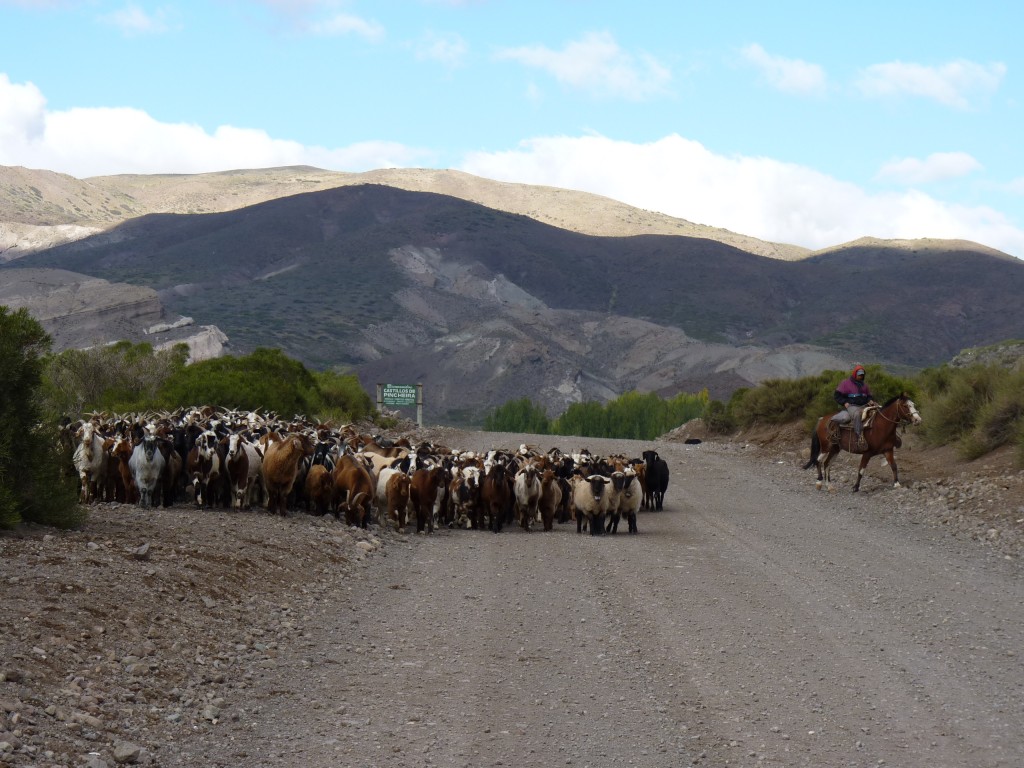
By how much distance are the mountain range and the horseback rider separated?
268ft

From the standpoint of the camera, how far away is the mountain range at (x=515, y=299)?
121188 mm

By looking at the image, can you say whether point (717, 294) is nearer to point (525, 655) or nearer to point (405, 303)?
point (405, 303)

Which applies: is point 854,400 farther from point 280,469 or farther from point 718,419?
point 718,419

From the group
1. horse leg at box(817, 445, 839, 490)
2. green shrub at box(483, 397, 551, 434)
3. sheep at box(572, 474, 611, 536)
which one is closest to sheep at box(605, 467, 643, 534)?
sheep at box(572, 474, 611, 536)

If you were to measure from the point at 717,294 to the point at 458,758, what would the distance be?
6601 inches

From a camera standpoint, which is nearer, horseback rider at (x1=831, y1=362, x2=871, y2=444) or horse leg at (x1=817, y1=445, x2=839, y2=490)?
horseback rider at (x1=831, y1=362, x2=871, y2=444)

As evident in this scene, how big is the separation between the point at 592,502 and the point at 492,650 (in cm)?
858

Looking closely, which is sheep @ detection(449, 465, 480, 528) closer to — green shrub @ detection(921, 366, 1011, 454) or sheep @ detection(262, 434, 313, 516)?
sheep @ detection(262, 434, 313, 516)

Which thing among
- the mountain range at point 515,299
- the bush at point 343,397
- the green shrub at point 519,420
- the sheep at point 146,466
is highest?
the mountain range at point 515,299

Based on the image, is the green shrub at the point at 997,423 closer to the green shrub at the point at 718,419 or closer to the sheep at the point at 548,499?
the sheep at the point at 548,499

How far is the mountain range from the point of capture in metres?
121

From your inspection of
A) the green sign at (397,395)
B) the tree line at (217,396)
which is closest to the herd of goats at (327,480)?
the tree line at (217,396)

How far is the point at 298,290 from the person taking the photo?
482ft

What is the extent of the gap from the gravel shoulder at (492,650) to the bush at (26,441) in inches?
15.8
